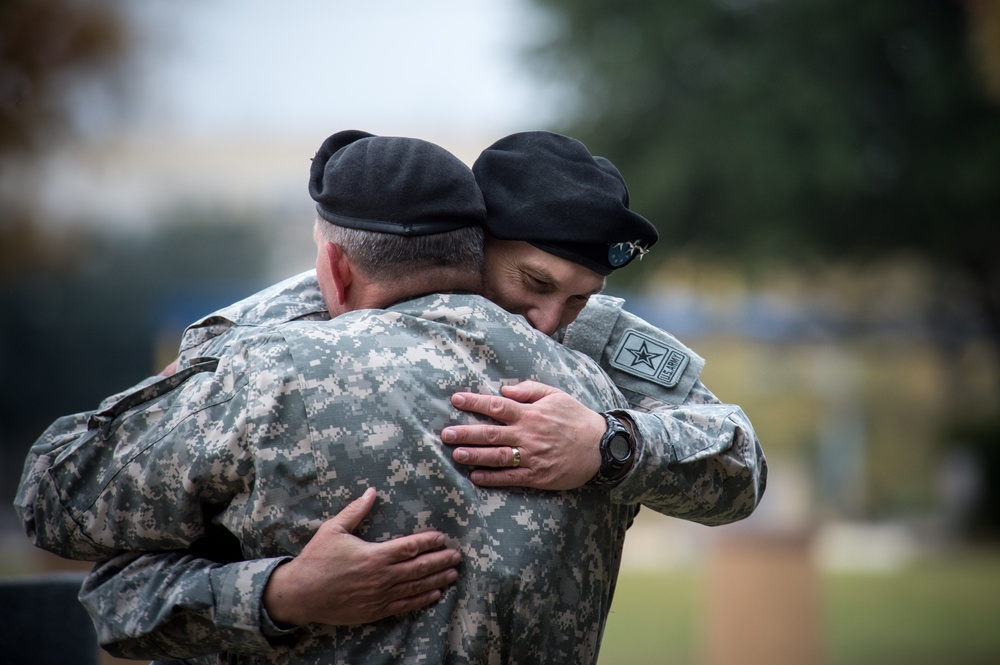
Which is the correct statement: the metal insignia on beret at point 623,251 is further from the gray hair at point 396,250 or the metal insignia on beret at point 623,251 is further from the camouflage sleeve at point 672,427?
the gray hair at point 396,250

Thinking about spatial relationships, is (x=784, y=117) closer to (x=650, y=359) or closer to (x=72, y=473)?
(x=650, y=359)

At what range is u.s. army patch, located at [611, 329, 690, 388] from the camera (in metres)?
2.46

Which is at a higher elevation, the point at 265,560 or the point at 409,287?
the point at 409,287

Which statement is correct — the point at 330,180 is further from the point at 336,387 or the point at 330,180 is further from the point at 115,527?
the point at 115,527

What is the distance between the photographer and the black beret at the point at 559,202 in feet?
7.42

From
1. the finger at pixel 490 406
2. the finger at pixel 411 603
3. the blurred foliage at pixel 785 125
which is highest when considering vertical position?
the blurred foliage at pixel 785 125

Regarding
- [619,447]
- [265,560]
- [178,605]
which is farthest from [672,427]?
[178,605]

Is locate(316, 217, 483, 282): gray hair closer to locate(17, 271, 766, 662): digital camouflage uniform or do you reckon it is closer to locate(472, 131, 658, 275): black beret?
locate(472, 131, 658, 275): black beret

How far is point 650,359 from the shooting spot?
2.49 m

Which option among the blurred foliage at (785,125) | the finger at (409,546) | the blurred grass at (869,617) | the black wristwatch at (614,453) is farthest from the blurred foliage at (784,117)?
the finger at (409,546)

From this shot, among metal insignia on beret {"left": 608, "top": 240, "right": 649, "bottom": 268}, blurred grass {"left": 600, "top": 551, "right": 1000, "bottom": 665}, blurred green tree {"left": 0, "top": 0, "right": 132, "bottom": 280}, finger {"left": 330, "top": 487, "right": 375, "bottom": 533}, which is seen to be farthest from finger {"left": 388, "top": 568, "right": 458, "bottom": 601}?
blurred green tree {"left": 0, "top": 0, "right": 132, "bottom": 280}

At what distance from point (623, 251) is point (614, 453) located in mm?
487

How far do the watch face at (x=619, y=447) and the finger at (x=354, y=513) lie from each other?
1.54 feet

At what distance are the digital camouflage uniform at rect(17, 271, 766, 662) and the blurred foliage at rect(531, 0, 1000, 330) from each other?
11.1 meters
